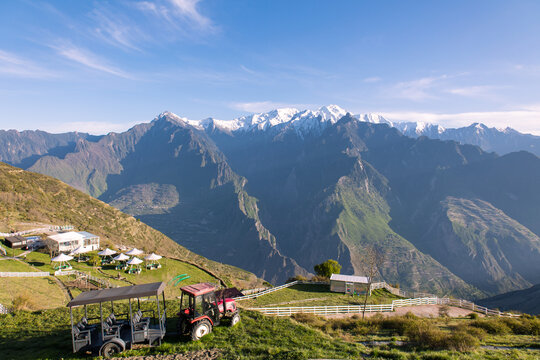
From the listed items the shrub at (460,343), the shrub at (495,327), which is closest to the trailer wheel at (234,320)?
the shrub at (460,343)

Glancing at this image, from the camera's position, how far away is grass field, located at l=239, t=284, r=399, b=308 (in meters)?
36.8

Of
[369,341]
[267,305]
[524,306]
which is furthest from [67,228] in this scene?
[524,306]

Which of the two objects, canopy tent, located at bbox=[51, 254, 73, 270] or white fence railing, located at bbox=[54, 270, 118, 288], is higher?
canopy tent, located at bbox=[51, 254, 73, 270]

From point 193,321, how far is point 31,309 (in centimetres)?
1790

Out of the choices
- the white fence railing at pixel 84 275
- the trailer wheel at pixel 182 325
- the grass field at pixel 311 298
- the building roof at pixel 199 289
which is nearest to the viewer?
the trailer wheel at pixel 182 325

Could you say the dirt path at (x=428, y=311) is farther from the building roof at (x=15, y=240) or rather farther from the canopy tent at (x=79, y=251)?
the building roof at (x=15, y=240)

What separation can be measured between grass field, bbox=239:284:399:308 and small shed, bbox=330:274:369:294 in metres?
1.03

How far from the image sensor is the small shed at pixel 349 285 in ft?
145

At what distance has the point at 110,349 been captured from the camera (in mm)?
12609

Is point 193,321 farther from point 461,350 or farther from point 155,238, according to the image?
point 155,238

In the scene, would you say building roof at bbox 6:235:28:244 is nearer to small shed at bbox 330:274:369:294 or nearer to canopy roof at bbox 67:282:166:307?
canopy roof at bbox 67:282:166:307

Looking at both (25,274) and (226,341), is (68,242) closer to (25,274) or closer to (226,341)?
(25,274)

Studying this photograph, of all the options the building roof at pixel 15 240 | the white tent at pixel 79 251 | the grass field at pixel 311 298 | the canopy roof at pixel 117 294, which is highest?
the canopy roof at pixel 117 294

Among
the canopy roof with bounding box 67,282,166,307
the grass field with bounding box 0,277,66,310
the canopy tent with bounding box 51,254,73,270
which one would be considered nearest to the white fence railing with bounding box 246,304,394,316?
the canopy roof with bounding box 67,282,166,307
